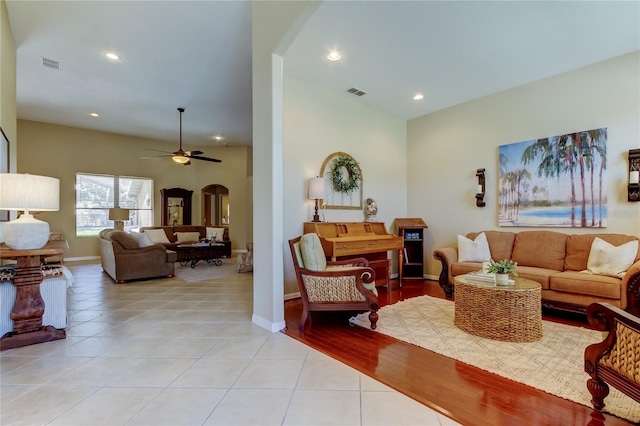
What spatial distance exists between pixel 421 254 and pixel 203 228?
6070mm

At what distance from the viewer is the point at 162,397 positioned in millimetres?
1798

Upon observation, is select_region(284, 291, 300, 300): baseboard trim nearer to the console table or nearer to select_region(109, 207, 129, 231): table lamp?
the console table

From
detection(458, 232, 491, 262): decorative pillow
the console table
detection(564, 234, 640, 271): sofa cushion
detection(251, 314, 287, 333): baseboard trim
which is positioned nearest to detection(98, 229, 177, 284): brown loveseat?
the console table

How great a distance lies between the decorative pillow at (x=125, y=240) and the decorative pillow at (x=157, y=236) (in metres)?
1.99

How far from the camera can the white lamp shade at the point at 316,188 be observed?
4270 millimetres

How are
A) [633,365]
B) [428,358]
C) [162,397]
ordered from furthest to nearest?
[428,358], [162,397], [633,365]

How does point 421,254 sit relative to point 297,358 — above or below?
above

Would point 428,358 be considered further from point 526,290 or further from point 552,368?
point 526,290

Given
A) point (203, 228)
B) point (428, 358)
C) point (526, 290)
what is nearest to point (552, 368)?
point (526, 290)

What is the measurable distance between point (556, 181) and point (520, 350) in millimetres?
2787

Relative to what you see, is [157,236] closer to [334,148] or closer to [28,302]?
[28,302]

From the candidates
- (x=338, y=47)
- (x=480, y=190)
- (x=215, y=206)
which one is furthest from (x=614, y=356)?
(x=215, y=206)

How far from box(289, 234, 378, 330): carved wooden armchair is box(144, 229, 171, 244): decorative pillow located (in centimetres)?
550

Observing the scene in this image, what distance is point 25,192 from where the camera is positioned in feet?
8.23
